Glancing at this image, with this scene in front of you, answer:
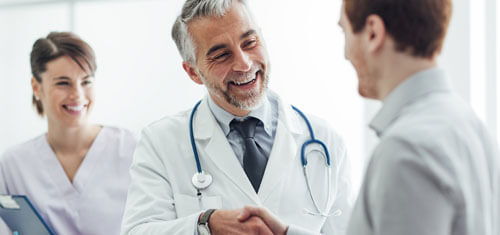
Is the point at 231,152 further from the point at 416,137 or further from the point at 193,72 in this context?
the point at 416,137

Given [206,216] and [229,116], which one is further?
[229,116]

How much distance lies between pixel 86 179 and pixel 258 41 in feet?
3.12

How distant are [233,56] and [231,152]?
0.28 metres

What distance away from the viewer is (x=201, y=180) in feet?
4.64

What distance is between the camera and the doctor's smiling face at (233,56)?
1.46 m

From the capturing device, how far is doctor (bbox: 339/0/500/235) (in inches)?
26.3

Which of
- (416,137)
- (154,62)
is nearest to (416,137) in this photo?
(416,137)

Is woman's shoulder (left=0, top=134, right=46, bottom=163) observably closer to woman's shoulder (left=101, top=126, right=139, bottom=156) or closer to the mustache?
woman's shoulder (left=101, top=126, right=139, bottom=156)

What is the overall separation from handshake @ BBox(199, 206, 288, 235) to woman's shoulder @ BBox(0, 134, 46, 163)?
1124 mm

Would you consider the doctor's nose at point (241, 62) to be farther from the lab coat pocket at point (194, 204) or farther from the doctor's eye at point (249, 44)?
the lab coat pocket at point (194, 204)

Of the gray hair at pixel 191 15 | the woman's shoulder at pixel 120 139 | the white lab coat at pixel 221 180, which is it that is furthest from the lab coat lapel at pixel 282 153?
the woman's shoulder at pixel 120 139

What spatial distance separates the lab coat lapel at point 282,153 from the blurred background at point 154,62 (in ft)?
3.36

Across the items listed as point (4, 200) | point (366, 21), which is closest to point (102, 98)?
point (4, 200)

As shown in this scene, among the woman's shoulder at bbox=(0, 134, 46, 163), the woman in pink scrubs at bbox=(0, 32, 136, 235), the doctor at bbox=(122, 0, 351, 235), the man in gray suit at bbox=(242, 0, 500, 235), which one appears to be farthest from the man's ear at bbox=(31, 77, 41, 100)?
the man in gray suit at bbox=(242, 0, 500, 235)
